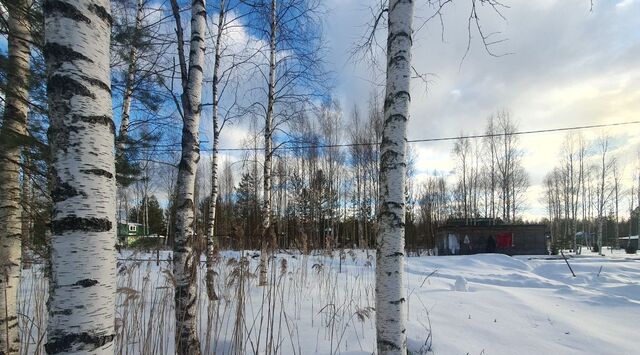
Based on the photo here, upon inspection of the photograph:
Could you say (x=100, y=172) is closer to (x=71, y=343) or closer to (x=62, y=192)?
(x=62, y=192)

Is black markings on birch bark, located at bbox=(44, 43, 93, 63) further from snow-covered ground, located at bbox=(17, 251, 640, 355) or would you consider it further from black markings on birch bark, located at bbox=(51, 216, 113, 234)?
snow-covered ground, located at bbox=(17, 251, 640, 355)

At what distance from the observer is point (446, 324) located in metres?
4.04

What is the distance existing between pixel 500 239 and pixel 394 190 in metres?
18.2

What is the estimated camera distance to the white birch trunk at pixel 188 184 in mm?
2830

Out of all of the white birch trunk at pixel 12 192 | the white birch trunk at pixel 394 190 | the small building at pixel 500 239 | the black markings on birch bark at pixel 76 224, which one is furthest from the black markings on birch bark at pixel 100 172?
Answer: the small building at pixel 500 239

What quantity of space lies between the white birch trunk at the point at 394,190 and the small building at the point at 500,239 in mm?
17052

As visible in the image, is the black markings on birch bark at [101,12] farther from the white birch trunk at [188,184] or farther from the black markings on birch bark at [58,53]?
the white birch trunk at [188,184]

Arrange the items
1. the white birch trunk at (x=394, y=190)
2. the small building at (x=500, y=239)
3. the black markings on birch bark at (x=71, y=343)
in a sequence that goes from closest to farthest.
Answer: the black markings on birch bark at (x=71, y=343), the white birch trunk at (x=394, y=190), the small building at (x=500, y=239)

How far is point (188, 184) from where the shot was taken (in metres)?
3.01

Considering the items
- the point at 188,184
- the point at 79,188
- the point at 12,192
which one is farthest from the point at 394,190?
the point at 12,192

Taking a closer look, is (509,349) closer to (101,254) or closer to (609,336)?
(609,336)

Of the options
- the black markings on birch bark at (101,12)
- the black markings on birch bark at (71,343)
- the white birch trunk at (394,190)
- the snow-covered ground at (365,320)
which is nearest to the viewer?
the black markings on birch bark at (71,343)

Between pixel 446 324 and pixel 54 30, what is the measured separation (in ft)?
13.9

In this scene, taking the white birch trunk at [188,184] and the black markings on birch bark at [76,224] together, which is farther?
the white birch trunk at [188,184]
